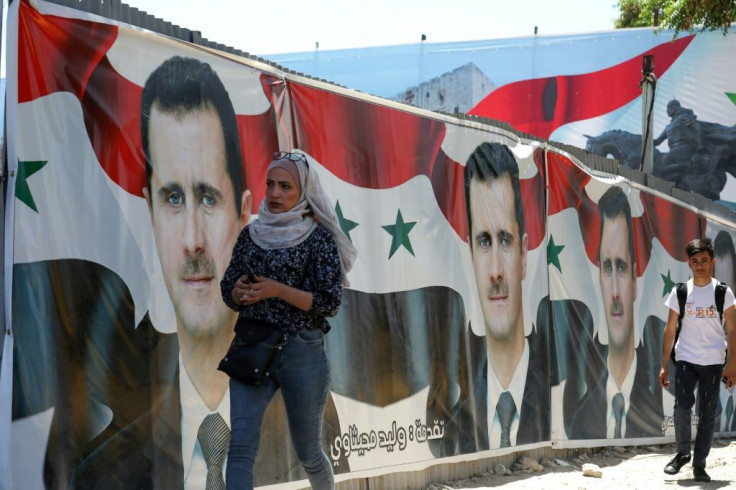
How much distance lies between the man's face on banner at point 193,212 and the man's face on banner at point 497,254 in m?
3.19

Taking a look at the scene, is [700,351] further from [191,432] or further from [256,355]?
[256,355]

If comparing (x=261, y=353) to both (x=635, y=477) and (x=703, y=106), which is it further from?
(x=703, y=106)

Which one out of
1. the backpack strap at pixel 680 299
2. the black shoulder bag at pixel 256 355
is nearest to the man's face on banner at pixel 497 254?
the backpack strap at pixel 680 299

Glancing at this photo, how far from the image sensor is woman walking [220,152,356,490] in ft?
14.6

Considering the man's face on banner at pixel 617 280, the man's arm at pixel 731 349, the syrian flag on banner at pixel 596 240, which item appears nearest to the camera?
the man's arm at pixel 731 349

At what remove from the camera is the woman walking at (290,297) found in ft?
14.6

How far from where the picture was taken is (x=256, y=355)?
174 inches

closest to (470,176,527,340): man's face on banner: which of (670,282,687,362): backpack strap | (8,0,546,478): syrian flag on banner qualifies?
(8,0,546,478): syrian flag on banner

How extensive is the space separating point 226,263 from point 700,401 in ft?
15.6

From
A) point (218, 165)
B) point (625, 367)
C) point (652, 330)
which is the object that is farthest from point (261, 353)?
point (652, 330)

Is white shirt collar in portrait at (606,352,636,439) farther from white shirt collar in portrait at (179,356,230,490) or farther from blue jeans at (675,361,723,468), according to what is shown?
white shirt collar in portrait at (179,356,230,490)

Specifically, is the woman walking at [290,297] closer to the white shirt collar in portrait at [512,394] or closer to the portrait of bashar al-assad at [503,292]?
the portrait of bashar al-assad at [503,292]

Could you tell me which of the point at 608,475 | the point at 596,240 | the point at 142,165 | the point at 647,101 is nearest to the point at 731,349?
the point at 608,475

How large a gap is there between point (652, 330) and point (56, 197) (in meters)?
9.12
